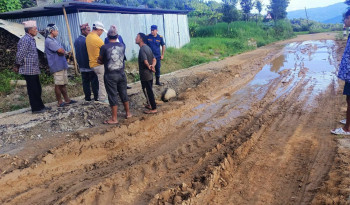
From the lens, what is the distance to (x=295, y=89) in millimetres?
7875

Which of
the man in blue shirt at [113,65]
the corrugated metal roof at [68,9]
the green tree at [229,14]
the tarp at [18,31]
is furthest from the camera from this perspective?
the green tree at [229,14]

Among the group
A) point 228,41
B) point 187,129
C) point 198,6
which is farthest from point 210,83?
point 198,6

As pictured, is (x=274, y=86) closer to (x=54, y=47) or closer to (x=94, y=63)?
(x=94, y=63)

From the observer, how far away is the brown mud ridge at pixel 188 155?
10.5 ft

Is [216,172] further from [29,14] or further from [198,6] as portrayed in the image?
[198,6]

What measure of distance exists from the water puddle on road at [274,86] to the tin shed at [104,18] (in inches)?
223

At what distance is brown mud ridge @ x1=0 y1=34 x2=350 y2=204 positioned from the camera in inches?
126

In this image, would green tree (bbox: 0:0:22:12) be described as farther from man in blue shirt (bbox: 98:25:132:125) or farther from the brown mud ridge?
man in blue shirt (bbox: 98:25:132:125)

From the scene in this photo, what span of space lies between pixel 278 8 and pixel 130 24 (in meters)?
26.8

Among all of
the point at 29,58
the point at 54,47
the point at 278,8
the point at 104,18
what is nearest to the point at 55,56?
the point at 54,47

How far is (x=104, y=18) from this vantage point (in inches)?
421

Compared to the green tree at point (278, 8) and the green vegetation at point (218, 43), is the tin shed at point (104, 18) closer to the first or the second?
the green vegetation at point (218, 43)

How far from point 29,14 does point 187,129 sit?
8.78 metres

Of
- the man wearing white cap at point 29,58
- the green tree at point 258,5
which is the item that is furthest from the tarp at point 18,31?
the green tree at point 258,5
